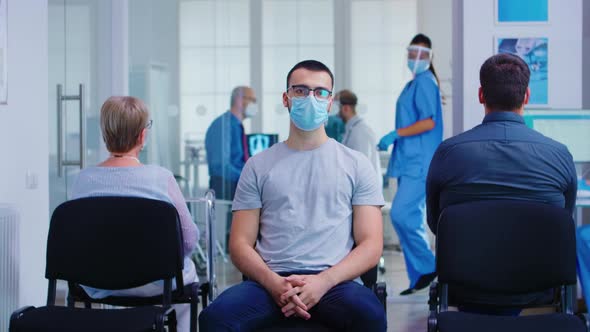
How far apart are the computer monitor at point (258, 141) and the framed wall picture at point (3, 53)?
256 cm

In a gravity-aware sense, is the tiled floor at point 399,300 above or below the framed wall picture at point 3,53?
below

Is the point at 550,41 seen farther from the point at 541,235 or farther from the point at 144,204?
the point at 144,204

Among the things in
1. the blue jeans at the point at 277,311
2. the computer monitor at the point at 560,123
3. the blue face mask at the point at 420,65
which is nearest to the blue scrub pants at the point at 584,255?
the computer monitor at the point at 560,123

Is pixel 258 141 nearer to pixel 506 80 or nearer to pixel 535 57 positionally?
pixel 535 57

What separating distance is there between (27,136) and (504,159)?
6.30 ft

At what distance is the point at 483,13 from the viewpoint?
13.0ft

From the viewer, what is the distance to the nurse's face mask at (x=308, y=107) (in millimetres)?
2602

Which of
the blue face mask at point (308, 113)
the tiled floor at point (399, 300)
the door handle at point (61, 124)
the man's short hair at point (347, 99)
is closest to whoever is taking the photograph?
the blue face mask at point (308, 113)

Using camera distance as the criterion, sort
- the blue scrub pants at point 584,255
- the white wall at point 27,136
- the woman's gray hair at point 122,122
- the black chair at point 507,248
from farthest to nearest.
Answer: the blue scrub pants at point 584,255
the white wall at point 27,136
the woman's gray hair at point 122,122
the black chair at point 507,248

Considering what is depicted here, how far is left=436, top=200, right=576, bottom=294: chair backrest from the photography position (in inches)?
94.2

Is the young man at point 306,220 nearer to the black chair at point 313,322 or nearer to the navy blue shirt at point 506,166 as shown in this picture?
the black chair at point 313,322

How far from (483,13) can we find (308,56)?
7.93 feet

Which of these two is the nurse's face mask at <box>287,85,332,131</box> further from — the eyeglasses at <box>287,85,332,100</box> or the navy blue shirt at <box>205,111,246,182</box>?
the navy blue shirt at <box>205,111,246,182</box>

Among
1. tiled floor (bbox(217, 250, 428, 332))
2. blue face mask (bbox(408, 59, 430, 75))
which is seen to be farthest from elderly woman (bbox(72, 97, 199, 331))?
blue face mask (bbox(408, 59, 430, 75))
